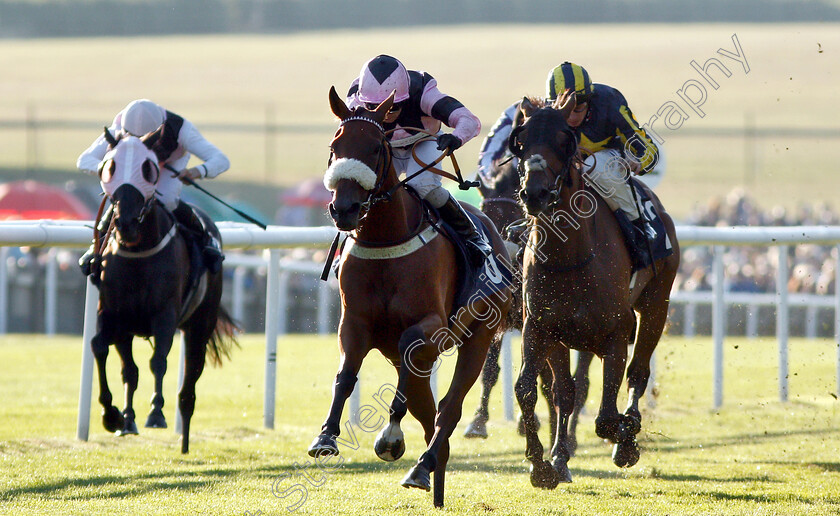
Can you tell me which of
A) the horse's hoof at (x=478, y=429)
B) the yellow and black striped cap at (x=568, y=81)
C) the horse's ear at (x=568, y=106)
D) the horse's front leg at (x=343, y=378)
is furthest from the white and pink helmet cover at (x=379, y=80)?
the horse's hoof at (x=478, y=429)

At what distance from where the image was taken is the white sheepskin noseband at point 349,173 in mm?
4340

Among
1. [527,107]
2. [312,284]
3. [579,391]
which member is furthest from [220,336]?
[312,284]

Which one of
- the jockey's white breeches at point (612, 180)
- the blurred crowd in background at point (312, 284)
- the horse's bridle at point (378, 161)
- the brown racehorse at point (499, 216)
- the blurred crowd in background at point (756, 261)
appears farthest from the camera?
the blurred crowd in background at point (756, 261)

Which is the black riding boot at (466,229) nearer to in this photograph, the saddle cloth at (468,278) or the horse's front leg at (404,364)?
the saddle cloth at (468,278)

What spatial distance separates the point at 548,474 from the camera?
5527mm

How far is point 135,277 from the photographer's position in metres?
6.20

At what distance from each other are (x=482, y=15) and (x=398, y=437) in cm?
5606

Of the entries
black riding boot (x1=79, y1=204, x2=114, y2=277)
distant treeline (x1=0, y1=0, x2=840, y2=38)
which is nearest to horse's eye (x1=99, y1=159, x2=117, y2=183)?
black riding boot (x1=79, y1=204, x2=114, y2=277)

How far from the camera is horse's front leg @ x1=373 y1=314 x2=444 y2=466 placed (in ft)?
14.9

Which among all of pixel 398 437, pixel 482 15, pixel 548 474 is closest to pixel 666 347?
pixel 548 474

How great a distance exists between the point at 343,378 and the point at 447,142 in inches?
44.3

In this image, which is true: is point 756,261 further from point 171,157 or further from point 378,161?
point 378,161

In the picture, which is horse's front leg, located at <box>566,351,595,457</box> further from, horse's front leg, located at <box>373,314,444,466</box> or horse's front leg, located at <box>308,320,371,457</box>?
horse's front leg, located at <box>308,320,371,457</box>

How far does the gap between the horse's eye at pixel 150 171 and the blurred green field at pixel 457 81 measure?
1002 inches
